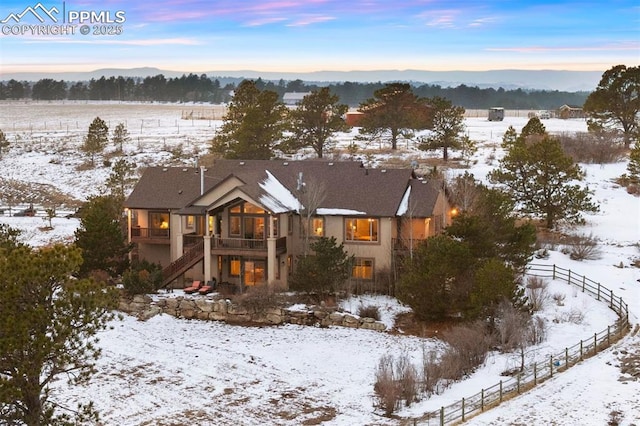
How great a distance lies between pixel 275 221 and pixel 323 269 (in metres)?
5.60

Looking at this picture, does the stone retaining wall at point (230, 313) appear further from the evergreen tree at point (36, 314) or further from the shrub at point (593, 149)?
the shrub at point (593, 149)

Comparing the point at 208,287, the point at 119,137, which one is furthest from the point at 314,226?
the point at 119,137

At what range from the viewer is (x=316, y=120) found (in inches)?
2879

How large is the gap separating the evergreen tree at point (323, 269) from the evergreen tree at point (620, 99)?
49433mm

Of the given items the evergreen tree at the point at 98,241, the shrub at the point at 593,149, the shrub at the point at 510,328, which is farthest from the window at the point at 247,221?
the shrub at the point at 593,149

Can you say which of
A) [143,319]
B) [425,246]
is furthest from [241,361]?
[425,246]

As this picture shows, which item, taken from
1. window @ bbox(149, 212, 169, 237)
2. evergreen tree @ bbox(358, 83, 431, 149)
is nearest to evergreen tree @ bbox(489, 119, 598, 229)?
window @ bbox(149, 212, 169, 237)

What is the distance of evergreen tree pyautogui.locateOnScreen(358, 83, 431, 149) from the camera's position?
77188 mm

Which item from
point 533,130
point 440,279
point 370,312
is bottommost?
point 370,312

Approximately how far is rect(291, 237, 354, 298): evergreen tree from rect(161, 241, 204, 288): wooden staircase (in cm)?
670

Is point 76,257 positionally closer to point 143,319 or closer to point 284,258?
point 143,319

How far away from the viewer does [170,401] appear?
27.9 metres

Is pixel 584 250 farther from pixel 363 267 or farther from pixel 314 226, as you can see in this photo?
pixel 314 226

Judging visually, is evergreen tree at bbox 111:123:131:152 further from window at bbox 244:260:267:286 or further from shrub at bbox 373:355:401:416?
shrub at bbox 373:355:401:416
